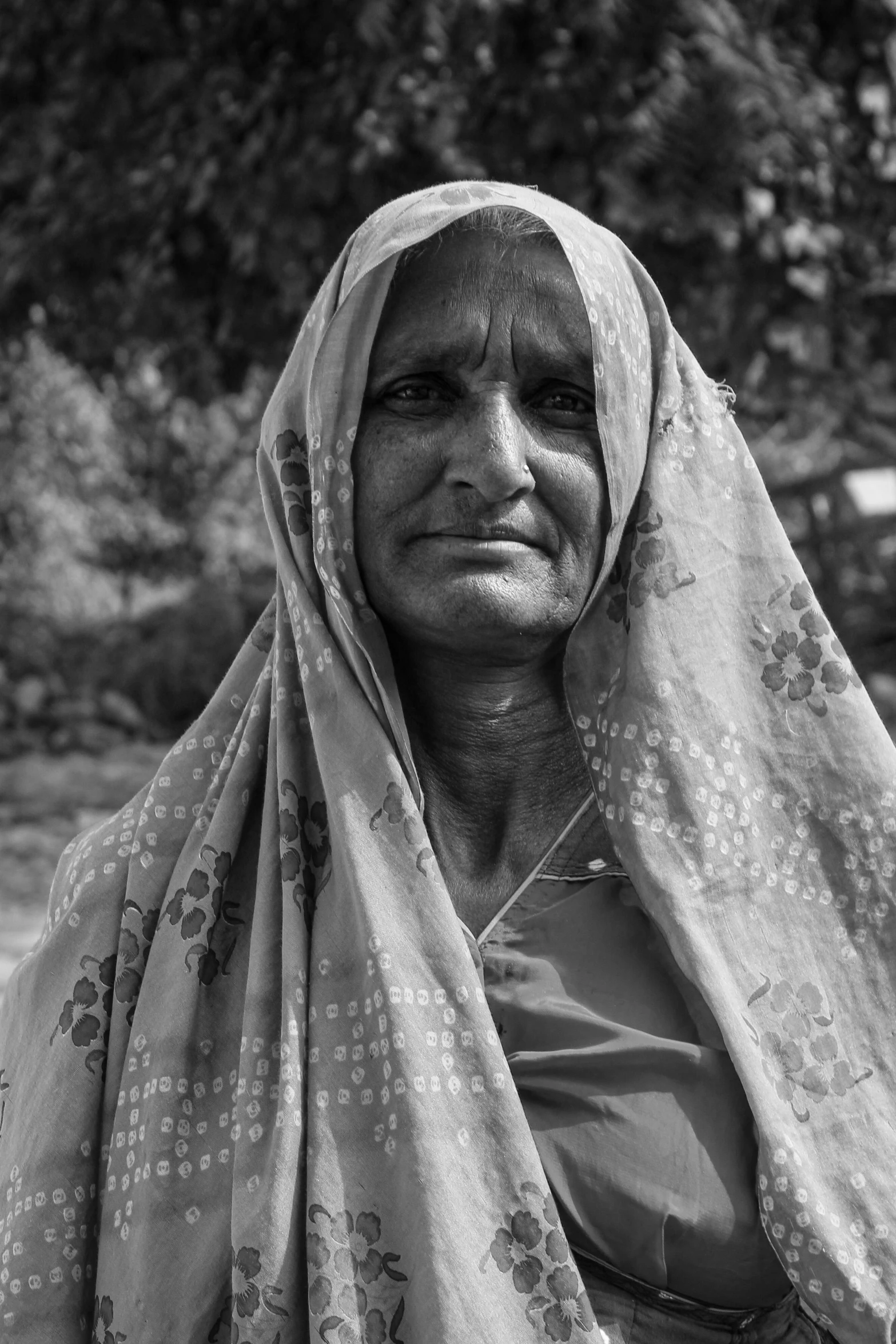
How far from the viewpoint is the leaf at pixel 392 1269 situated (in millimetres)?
1558

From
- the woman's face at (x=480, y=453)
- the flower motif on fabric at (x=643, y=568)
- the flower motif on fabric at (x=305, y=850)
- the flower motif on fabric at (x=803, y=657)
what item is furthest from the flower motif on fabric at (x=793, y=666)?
the flower motif on fabric at (x=305, y=850)

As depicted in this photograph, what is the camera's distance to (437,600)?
173cm

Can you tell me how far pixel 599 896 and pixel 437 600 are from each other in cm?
38

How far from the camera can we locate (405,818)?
169 cm

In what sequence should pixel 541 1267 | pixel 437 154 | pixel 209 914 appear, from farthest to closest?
pixel 437 154 < pixel 209 914 < pixel 541 1267

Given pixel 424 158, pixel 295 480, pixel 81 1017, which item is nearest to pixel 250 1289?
pixel 81 1017

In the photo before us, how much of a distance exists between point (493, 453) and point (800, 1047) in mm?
725

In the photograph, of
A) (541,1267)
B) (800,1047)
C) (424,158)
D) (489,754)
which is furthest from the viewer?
(424,158)

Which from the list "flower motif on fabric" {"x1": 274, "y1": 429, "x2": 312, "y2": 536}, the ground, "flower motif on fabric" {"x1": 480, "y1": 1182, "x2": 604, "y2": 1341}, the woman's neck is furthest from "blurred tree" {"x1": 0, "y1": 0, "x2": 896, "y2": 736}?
"flower motif on fabric" {"x1": 480, "y1": 1182, "x2": 604, "y2": 1341}

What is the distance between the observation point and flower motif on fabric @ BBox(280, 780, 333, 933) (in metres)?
1.73

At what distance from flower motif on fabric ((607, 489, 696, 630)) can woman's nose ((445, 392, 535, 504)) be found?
147 mm

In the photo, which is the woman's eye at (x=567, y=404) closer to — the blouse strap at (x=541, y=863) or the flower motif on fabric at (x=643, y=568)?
the flower motif on fabric at (x=643, y=568)

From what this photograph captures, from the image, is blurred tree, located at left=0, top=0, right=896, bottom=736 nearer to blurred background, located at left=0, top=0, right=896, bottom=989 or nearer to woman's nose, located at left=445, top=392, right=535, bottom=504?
blurred background, located at left=0, top=0, right=896, bottom=989

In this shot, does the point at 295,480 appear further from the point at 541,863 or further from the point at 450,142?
the point at 450,142
